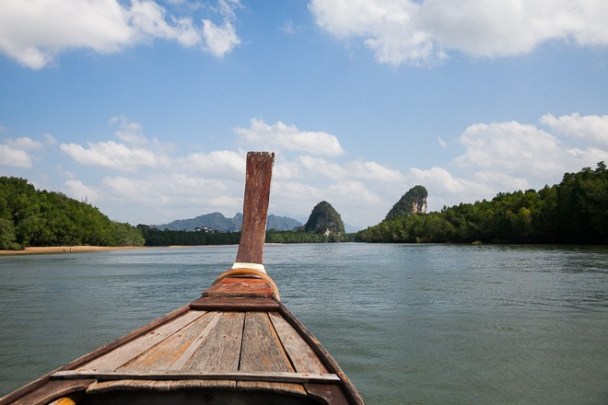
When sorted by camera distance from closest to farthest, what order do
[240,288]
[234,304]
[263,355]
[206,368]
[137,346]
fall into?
[206,368]
[263,355]
[137,346]
[234,304]
[240,288]

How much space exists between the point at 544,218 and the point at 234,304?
68316mm

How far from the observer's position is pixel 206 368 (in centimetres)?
258

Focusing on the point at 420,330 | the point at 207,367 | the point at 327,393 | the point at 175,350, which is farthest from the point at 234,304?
the point at 420,330

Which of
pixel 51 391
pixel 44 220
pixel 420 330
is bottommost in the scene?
pixel 420 330

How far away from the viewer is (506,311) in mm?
12430

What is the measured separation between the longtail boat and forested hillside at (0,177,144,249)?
7167cm

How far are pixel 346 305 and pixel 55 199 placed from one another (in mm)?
92526

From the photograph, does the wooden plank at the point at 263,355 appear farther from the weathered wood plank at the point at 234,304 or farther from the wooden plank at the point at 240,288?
the wooden plank at the point at 240,288

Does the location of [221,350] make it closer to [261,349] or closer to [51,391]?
[261,349]

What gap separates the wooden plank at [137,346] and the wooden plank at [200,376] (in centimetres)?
17

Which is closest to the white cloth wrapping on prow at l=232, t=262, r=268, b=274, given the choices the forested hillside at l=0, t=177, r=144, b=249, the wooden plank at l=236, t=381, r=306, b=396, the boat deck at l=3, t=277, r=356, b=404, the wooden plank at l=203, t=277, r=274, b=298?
the wooden plank at l=203, t=277, r=274, b=298

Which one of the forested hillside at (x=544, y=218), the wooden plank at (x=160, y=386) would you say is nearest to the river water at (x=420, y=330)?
the wooden plank at (x=160, y=386)

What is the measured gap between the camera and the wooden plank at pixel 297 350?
254 centimetres

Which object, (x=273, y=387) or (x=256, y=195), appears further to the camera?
(x=256, y=195)
